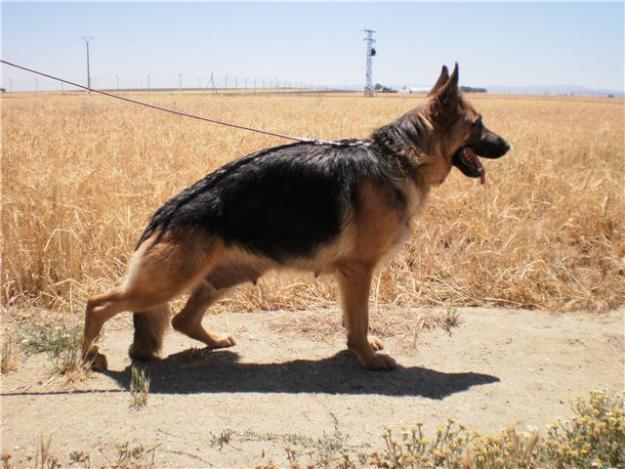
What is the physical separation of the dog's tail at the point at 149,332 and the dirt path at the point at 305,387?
0.12 metres

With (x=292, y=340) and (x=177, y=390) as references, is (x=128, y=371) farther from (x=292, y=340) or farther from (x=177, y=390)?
(x=292, y=340)

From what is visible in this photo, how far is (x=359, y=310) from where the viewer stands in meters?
4.13

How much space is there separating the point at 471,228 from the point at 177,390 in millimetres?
4065

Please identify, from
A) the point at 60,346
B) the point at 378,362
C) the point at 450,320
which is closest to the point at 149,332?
the point at 60,346

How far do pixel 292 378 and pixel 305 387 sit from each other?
0.16 metres

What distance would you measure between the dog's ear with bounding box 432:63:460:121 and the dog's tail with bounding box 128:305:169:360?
2.53m

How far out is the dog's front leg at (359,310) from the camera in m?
4.09

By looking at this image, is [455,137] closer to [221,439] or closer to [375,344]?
[375,344]

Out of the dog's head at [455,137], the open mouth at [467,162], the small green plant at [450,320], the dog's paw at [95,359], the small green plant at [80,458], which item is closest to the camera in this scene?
the small green plant at [80,458]

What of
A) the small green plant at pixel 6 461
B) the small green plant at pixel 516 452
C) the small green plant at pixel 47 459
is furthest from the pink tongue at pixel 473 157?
the small green plant at pixel 6 461

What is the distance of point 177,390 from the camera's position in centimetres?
377

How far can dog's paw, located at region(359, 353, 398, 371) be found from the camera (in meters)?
4.16

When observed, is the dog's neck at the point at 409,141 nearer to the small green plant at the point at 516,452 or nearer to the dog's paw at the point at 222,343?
the dog's paw at the point at 222,343

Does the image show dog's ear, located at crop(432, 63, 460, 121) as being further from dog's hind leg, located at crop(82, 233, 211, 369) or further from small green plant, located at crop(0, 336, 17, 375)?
small green plant, located at crop(0, 336, 17, 375)
